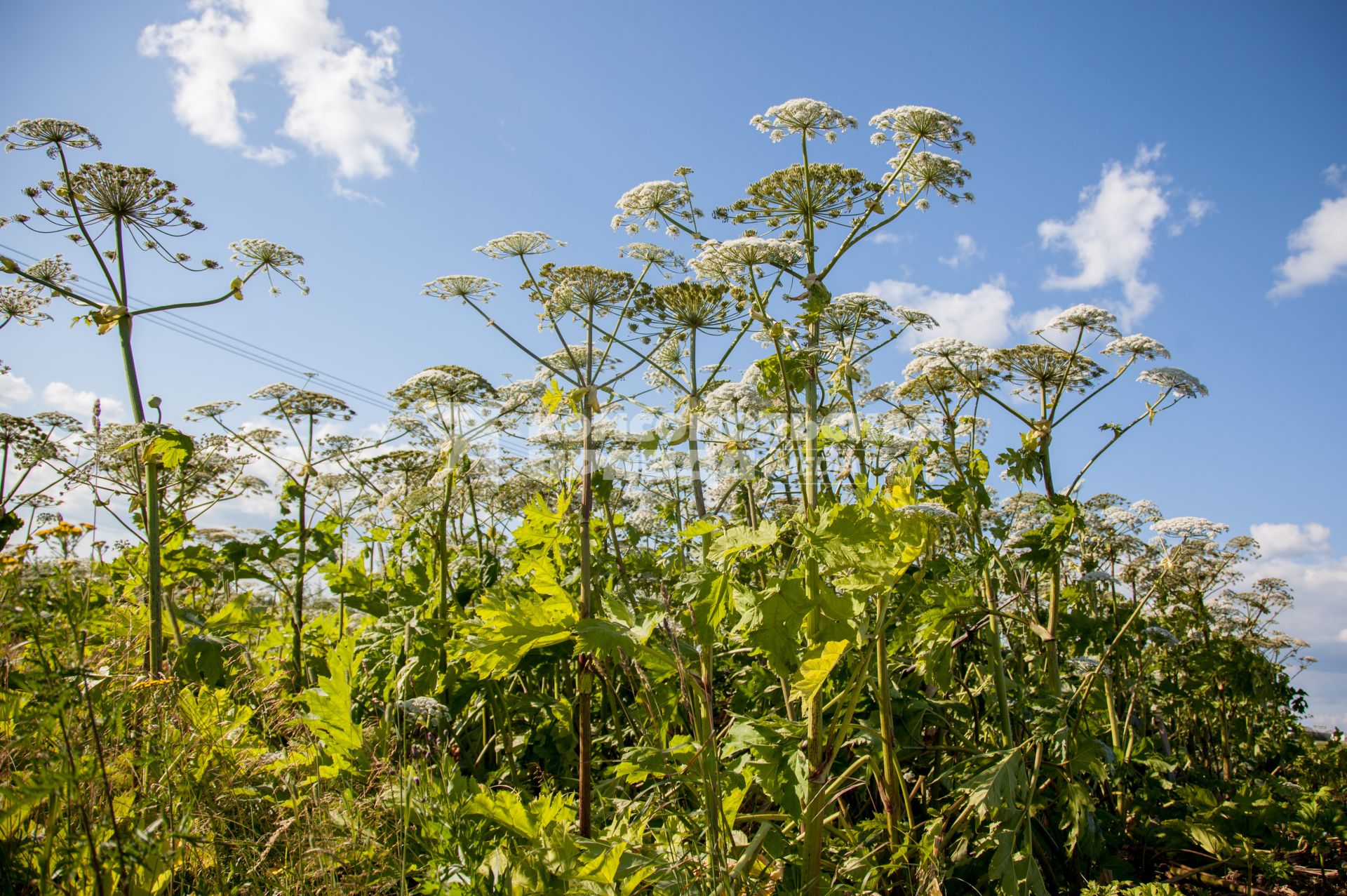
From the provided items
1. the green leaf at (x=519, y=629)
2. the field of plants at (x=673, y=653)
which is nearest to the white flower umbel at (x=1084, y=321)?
the field of plants at (x=673, y=653)

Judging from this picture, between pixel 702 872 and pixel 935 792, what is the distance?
1.80 metres

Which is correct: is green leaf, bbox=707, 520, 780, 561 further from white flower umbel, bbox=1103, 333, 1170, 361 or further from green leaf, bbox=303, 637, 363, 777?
white flower umbel, bbox=1103, 333, 1170, 361

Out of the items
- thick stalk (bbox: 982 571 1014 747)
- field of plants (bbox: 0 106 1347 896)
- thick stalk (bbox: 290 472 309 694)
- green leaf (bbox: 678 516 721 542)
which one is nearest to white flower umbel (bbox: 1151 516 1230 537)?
field of plants (bbox: 0 106 1347 896)

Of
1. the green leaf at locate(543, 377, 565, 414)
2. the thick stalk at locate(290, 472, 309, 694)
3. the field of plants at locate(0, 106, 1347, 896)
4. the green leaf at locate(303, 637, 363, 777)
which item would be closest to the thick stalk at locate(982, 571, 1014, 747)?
the field of plants at locate(0, 106, 1347, 896)

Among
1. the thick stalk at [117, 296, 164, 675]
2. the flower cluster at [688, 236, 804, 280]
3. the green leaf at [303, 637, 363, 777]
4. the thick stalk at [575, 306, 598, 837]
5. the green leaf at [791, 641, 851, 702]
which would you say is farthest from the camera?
the flower cluster at [688, 236, 804, 280]

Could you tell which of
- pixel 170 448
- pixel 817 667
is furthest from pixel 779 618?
pixel 170 448

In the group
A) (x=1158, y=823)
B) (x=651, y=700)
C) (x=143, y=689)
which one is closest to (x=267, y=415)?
(x=143, y=689)

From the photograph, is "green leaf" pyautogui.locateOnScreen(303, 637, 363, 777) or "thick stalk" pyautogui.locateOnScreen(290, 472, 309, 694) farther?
"thick stalk" pyautogui.locateOnScreen(290, 472, 309, 694)

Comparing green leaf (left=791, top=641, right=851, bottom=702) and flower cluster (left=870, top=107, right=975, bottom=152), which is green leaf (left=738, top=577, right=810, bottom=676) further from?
flower cluster (left=870, top=107, right=975, bottom=152)

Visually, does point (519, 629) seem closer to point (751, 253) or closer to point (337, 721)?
point (337, 721)

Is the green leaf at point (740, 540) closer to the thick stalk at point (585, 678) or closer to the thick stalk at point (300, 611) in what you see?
the thick stalk at point (585, 678)

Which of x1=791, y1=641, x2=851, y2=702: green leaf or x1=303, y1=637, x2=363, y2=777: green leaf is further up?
x1=791, y1=641, x2=851, y2=702: green leaf

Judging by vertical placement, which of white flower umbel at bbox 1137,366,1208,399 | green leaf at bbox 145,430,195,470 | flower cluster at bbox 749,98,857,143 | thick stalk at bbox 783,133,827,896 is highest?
flower cluster at bbox 749,98,857,143

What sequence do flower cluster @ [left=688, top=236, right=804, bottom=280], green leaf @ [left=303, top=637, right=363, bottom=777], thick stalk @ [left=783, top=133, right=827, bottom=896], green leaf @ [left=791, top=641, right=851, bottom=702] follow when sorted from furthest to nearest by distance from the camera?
flower cluster @ [left=688, top=236, right=804, bottom=280] < green leaf @ [left=303, top=637, right=363, bottom=777] < thick stalk @ [left=783, top=133, right=827, bottom=896] < green leaf @ [left=791, top=641, right=851, bottom=702]
